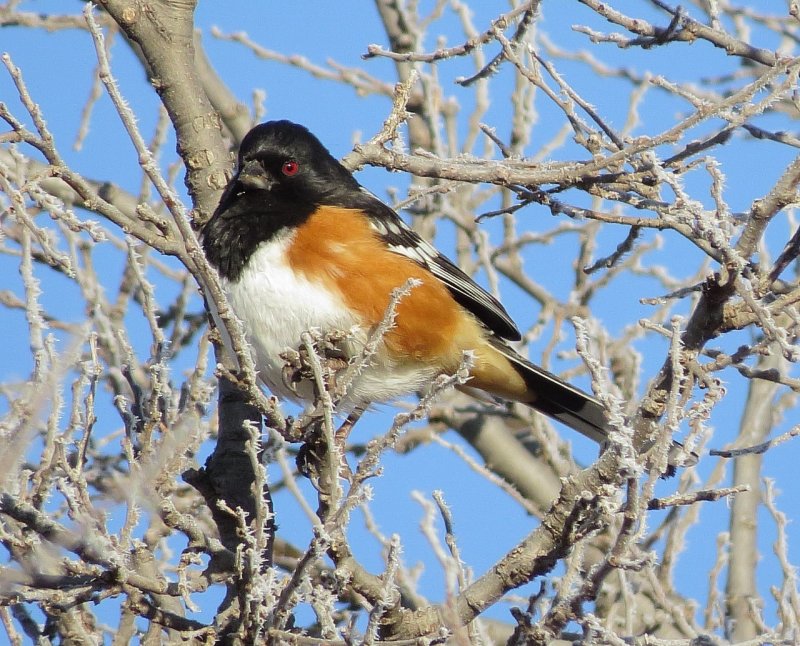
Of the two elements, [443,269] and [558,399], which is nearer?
[443,269]

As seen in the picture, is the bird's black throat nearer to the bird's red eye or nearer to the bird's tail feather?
the bird's red eye

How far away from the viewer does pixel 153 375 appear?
259 cm

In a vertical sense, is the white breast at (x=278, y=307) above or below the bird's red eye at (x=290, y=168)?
below

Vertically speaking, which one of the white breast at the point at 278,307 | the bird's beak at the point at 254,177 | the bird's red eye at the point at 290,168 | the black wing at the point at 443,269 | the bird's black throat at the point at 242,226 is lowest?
the white breast at the point at 278,307

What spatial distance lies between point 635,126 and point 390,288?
8.27 feet

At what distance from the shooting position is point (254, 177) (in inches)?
121

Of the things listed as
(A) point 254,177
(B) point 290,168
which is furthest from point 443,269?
(A) point 254,177

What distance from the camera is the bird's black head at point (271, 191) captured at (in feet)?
9.67

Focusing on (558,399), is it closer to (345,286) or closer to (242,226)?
(345,286)

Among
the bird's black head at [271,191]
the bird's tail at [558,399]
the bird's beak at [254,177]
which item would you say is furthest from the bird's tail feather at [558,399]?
the bird's beak at [254,177]

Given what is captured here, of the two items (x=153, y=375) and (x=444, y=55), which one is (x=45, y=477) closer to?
(x=153, y=375)

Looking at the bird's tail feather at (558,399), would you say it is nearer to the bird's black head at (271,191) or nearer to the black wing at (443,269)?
the black wing at (443,269)

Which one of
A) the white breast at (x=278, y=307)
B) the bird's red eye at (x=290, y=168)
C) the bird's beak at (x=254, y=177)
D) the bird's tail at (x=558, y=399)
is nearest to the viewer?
the white breast at (x=278, y=307)

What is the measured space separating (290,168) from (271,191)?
14 cm
